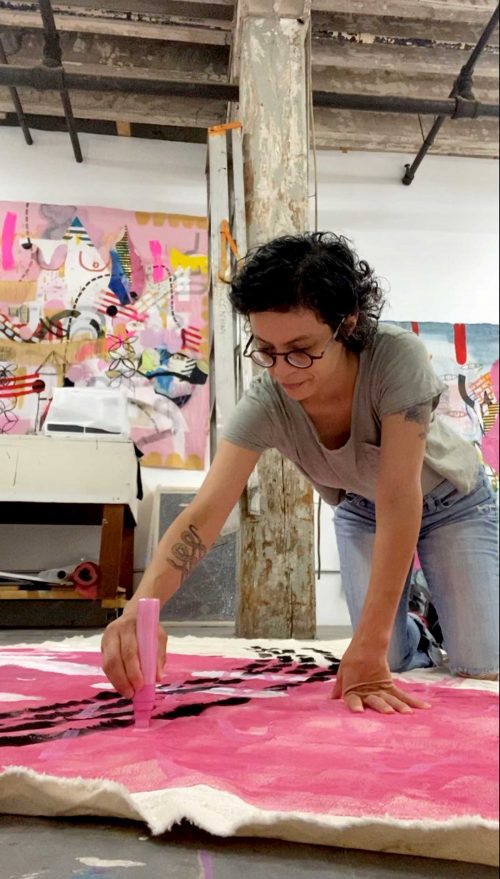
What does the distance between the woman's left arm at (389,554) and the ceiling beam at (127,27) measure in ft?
0.68

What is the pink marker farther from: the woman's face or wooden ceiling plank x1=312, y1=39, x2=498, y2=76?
wooden ceiling plank x1=312, y1=39, x2=498, y2=76

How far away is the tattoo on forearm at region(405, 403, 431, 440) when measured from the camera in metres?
0.27

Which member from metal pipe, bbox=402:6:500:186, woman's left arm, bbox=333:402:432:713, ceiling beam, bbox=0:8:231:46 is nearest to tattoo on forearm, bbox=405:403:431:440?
woman's left arm, bbox=333:402:432:713

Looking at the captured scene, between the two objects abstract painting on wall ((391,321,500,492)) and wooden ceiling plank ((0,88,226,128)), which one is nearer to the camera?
abstract painting on wall ((391,321,500,492))

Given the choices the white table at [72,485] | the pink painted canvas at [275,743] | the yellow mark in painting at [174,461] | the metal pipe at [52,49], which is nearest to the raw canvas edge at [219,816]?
the pink painted canvas at [275,743]

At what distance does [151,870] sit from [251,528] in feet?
0.64

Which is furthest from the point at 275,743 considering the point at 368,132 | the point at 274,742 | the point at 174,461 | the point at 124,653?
the point at 368,132

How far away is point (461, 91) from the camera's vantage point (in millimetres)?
230

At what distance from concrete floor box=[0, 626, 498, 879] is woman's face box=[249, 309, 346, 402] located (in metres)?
0.16

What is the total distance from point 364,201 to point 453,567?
18 centimetres

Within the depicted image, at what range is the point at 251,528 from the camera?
443 mm

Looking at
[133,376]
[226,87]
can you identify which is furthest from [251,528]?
[226,87]

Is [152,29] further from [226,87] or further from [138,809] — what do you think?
[138,809]

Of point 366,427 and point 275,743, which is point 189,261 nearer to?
point 366,427
